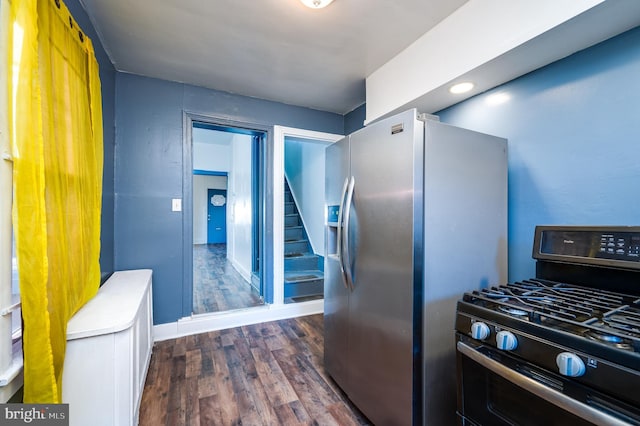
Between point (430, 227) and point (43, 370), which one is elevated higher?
point (430, 227)

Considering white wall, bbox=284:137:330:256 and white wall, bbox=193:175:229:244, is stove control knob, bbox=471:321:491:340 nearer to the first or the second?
white wall, bbox=284:137:330:256

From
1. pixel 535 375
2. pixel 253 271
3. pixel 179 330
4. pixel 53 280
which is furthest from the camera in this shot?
pixel 253 271

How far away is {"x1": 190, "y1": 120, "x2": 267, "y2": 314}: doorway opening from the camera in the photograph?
325 centimetres

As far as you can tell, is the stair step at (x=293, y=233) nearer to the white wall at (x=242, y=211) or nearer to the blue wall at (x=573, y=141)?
the white wall at (x=242, y=211)

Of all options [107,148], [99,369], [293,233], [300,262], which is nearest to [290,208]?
[293,233]

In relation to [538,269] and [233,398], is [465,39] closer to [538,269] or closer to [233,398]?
[538,269]

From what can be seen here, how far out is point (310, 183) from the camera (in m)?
4.50

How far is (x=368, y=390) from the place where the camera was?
146cm

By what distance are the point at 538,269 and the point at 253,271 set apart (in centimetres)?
354

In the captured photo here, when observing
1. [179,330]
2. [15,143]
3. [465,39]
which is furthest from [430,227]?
[179,330]

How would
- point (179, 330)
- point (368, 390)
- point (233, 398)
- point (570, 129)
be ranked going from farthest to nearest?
1. point (179, 330)
2. point (233, 398)
3. point (368, 390)
4. point (570, 129)

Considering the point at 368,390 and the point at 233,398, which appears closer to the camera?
the point at 368,390

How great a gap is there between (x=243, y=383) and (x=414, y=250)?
1568mm

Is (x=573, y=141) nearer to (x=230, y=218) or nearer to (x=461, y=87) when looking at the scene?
(x=461, y=87)
